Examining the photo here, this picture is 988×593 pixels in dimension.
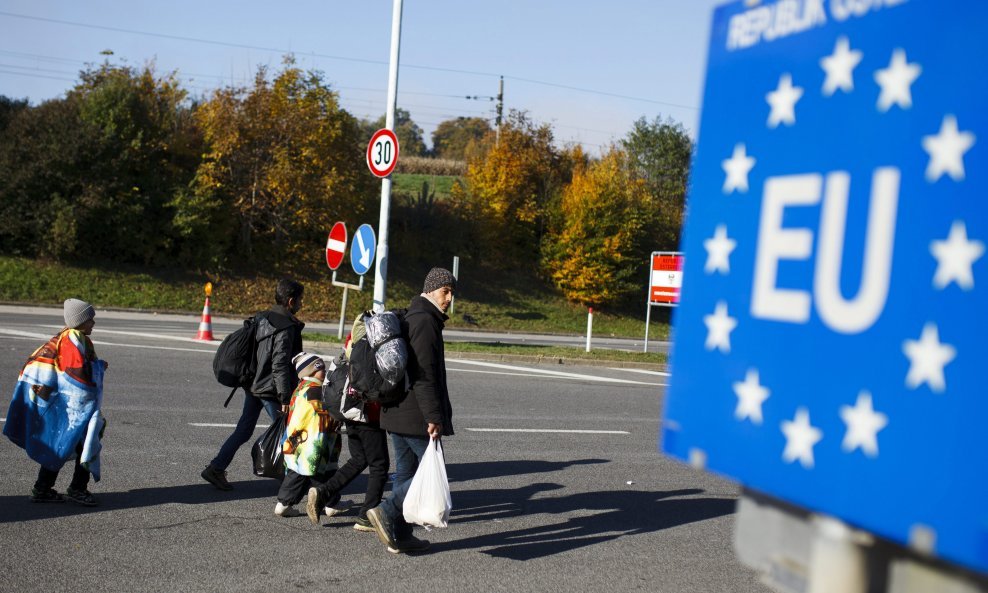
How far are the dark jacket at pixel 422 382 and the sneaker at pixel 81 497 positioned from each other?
2.30 m

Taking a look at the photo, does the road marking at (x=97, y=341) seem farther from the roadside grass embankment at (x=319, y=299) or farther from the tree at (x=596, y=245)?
the tree at (x=596, y=245)

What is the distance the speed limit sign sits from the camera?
16609 millimetres

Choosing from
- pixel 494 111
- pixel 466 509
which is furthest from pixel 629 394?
pixel 494 111

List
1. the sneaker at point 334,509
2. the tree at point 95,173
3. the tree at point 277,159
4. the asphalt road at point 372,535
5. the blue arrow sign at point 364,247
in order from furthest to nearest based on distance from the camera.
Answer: the tree at point 277,159
the tree at point 95,173
the blue arrow sign at point 364,247
the sneaker at point 334,509
the asphalt road at point 372,535

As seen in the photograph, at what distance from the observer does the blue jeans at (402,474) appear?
632 cm

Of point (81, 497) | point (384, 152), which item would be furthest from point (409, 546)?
point (384, 152)

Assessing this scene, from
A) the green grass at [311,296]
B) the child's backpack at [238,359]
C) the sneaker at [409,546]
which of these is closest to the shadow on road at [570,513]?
the sneaker at [409,546]

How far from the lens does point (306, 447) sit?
714cm

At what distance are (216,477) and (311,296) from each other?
29080 millimetres

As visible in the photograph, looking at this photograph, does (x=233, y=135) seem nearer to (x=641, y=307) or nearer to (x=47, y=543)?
(x=641, y=307)

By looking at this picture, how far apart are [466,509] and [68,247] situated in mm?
27469

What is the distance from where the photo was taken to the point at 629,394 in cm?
1655

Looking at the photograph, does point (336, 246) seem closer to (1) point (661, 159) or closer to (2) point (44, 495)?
(2) point (44, 495)

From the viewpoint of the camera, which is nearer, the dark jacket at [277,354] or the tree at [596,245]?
the dark jacket at [277,354]
